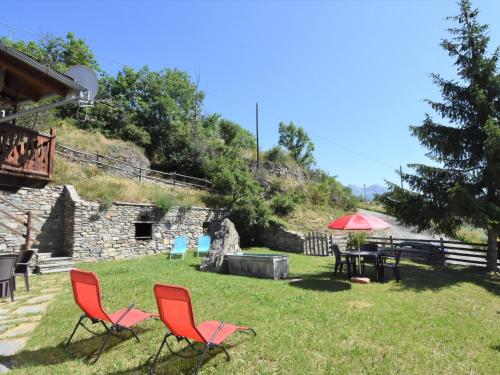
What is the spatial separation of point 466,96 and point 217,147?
1788 cm

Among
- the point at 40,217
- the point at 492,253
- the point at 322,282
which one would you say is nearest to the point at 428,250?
the point at 492,253

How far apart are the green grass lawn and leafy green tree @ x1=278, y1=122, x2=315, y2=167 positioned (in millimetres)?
44924

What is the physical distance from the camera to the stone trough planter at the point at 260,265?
30.2 feet

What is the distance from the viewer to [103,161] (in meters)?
20.7

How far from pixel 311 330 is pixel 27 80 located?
6.55 m

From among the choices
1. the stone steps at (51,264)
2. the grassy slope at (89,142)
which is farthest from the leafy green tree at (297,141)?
the stone steps at (51,264)

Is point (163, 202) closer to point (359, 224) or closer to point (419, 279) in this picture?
point (359, 224)

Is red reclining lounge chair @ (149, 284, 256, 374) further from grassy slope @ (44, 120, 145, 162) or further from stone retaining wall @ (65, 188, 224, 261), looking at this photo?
grassy slope @ (44, 120, 145, 162)

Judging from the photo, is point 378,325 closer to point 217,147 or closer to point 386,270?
point 386,270

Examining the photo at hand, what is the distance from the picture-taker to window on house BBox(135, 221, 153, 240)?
1511 cm

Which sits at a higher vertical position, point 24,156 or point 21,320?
point 24,156

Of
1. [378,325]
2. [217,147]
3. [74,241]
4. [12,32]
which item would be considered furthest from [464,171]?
[12,32]

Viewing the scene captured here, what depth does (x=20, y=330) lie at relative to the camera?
5141mm

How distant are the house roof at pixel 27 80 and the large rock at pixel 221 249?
6394 millimetres
